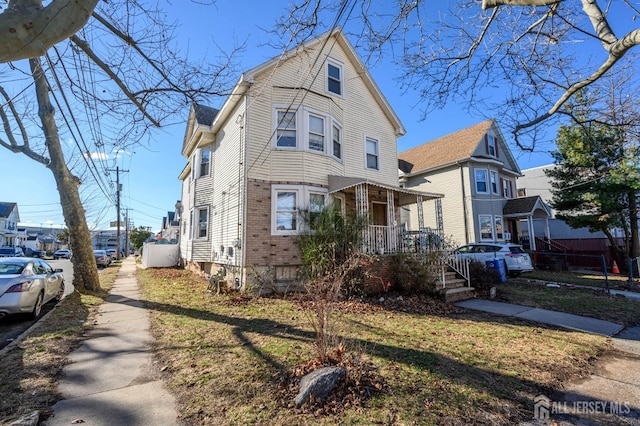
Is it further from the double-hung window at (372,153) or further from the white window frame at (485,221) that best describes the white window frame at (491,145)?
the double-hung window at (372,153)

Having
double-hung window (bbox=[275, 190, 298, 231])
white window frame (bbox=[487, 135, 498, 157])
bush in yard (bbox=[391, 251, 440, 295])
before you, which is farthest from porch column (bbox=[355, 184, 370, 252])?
white window frame (bbox=[487, 135, 498, 157])

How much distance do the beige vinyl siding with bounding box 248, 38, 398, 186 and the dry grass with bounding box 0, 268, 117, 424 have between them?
6191 millimetres

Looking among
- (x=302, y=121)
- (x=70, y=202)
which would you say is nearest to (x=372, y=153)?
(x=302, y=121)

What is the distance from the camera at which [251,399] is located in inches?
128

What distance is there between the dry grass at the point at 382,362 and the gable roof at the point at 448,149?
1569cm

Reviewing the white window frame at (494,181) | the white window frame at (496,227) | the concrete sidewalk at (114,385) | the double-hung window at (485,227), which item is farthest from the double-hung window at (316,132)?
the white window frame at (496,227)

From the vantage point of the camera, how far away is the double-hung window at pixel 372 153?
47.0 ft

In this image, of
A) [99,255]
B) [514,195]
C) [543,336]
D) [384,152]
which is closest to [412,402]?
[543,336]

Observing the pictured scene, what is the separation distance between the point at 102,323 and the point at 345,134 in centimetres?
1050

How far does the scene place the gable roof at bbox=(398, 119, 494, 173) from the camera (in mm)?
20594

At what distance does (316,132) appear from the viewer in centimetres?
Result: 1154

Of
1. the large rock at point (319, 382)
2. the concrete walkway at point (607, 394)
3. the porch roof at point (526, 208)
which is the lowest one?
the concrete walkway at point (607, 394)

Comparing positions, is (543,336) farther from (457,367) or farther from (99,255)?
(99,255)

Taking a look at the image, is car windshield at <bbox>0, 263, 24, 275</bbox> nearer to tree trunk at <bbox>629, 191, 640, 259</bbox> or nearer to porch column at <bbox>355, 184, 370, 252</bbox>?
porch column at <bbox>355, 184, 370, 252</bbox>
